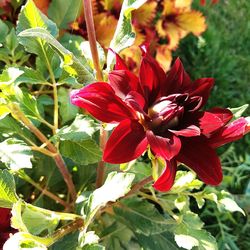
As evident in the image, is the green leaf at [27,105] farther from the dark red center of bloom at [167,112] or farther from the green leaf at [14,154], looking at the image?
the dark red center of bloom at [167,112]

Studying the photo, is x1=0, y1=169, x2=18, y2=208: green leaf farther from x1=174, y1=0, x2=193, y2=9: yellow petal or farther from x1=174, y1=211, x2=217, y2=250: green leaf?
x1=174, y1=0, x2=193, y2=9: yellow petal

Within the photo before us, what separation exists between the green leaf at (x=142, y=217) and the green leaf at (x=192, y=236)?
2.0 inches

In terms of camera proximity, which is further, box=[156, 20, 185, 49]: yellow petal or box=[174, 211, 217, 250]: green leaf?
box=[156, 20, 185, 49]: yellow petal

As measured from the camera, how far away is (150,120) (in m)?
0.58

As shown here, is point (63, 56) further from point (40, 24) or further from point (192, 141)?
point (192, 141)

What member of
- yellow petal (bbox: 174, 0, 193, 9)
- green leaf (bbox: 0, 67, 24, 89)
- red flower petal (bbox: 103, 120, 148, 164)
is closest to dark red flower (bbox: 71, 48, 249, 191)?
red flower petal (bbox: 103, 120, 148, 164)

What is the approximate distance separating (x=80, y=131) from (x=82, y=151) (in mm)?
54

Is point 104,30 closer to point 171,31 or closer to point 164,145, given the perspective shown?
point 171,31

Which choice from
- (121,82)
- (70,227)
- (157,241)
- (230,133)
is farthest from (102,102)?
(157,241)

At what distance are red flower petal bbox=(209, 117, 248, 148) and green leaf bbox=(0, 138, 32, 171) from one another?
23 cm

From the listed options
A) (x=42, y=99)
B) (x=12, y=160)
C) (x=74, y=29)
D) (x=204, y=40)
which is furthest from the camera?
(x=204, y=40)

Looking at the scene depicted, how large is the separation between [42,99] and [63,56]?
0.24 m

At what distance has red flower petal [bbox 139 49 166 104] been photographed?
→ 586mm

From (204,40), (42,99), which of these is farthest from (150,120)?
(204,40)
